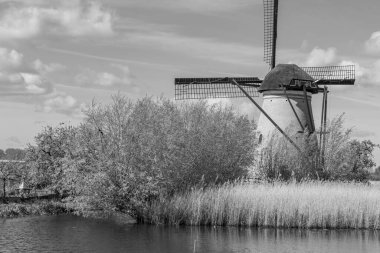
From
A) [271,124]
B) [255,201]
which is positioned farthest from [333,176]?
[255,201]

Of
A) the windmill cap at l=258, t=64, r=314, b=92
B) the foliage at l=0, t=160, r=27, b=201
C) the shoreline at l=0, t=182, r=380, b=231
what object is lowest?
the shoreline at l=0, t=182, r=380, b=231

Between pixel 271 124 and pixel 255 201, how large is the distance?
11.2 meters

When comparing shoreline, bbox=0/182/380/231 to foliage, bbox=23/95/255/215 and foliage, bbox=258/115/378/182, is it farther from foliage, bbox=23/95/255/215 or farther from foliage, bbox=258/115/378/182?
foliage, bbox=258/115/378/182

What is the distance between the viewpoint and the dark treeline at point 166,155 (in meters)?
26.6

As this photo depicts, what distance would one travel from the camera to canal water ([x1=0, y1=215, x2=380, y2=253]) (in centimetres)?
2059

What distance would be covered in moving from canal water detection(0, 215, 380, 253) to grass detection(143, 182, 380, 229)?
2.15 feet

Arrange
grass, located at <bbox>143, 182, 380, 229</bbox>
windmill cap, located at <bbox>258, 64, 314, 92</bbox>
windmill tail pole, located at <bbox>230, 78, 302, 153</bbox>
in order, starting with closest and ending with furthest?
grass, located at <bbox>143, 182, 380, 229</bbox>, windmill tail pole, located at <bbox>230, 78, 302, 153</bbox>, windmill cap, located at <bbox>258, 64, 314, 92</bbox>

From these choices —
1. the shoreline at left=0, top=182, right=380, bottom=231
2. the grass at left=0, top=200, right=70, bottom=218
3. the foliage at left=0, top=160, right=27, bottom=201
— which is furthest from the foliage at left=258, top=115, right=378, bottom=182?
the foliage at left=0, top=160, right=27, bottom=201

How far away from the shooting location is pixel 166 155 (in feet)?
90.1

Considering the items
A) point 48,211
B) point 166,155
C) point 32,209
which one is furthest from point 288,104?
point 32,209

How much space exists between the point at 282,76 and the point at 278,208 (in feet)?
41.3

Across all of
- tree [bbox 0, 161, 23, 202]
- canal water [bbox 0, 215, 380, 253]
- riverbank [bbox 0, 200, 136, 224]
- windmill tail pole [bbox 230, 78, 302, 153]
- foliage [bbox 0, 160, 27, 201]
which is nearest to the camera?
canal water [bbox 0, 215, 380, 253]

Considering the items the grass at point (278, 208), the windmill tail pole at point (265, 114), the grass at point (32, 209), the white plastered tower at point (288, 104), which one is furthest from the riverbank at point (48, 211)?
the windmill tail pole at point (265, 114)

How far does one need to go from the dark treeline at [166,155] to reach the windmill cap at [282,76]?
10.4 ft
